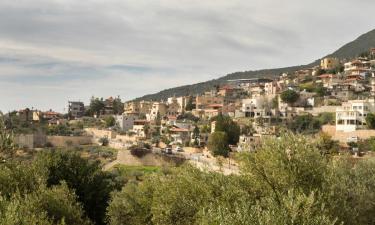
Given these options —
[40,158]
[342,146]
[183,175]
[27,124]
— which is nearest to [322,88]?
[342,146]

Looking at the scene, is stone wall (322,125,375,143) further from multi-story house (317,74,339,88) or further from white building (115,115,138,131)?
white building (115,115,138,131)

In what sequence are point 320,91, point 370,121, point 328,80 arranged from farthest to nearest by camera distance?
point 328,80, point 320,91, point 370,121

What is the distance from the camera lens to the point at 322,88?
4218 inches

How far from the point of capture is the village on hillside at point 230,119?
78.8 meters

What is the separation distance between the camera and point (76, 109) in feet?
502

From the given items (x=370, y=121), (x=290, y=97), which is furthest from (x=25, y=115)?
(x=370, y=121)

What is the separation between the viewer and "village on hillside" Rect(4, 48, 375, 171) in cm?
7881

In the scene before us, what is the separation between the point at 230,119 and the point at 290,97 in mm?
16756

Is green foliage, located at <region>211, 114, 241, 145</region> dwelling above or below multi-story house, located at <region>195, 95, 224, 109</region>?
below

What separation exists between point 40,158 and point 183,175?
61.7 ft

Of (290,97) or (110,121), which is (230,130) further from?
(110,121)

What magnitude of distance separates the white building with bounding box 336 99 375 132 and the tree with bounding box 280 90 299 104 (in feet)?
57.0

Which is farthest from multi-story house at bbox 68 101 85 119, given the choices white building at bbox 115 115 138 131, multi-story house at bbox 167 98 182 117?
multi-story house at bbox 167 98 182 117

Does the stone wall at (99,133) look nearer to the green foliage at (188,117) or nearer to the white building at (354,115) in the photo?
the green foliage at (188,117)
